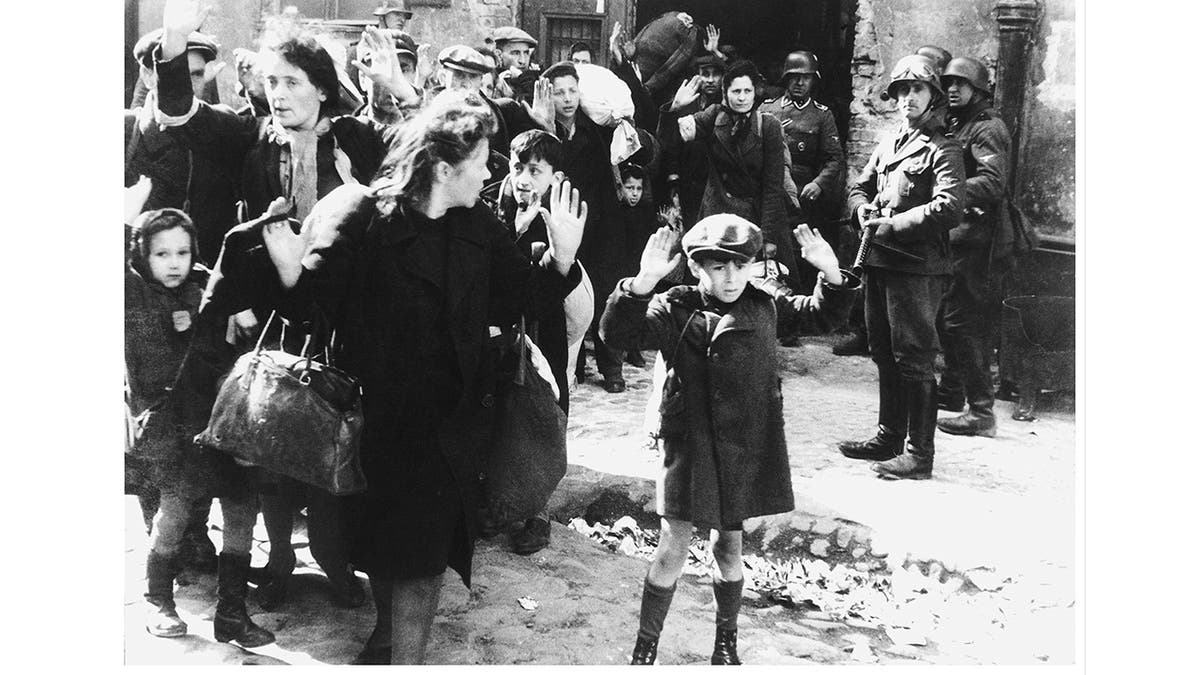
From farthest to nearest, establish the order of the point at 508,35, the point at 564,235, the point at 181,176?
the point at 508,35 < the point at 181,176 < the point at 564,235

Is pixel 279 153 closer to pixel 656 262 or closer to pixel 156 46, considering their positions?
pixel 156 46

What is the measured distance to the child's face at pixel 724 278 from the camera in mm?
4293

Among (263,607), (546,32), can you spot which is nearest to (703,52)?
(546,32)

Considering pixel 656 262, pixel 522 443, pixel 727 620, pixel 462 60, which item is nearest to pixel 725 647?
pixel 727 620

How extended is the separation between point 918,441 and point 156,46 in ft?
11.0

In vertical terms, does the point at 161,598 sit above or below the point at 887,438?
below

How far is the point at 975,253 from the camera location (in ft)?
17.0

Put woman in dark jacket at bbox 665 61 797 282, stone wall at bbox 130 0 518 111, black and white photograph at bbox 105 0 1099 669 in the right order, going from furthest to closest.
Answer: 1. woman in dark jacket at bbox 665 61 797 282
2. stone wall at bbox 130 0 518 111
3. black and white photograph at bbox 105 0 1099 669

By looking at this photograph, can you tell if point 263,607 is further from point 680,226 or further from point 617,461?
point 680,226

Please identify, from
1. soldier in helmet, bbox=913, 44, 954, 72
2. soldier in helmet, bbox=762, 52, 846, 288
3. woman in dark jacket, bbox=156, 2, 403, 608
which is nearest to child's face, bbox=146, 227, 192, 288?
woman in dark jacket, bbox=156, 2, 403, 608

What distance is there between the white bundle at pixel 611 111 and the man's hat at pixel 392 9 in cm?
78

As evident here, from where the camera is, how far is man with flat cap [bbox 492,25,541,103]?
549cm

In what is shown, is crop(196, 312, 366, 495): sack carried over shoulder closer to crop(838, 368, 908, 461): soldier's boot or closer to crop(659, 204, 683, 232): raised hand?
crop(659, 204, 683, 232): raised hand

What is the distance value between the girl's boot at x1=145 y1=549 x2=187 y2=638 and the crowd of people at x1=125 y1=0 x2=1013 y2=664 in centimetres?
1
